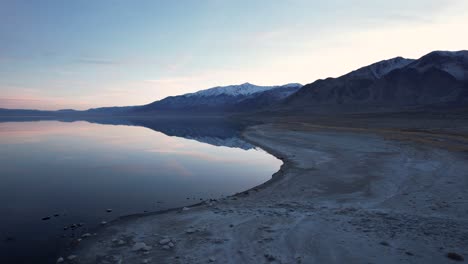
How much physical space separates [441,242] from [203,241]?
640cm

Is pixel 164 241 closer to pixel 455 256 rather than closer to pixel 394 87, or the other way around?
pixel 455 256

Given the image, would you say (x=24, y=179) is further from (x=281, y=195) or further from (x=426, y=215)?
(x=426, y=215)

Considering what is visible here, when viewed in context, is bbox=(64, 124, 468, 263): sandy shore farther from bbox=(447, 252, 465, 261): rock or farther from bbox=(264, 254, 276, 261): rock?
bbox=(447, 252, 465, 261): rock

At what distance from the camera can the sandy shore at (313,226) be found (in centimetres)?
842

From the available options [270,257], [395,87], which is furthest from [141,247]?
[395,87]

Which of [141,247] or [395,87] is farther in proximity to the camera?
[395,87]

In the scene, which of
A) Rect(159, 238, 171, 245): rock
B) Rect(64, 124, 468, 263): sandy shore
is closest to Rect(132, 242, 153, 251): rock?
Rect(64, 124, 468, 263): sandy shore

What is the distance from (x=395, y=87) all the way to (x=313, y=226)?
16440 cm

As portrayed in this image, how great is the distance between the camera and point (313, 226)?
10.3 metres

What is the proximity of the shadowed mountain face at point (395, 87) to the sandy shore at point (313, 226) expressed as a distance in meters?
119

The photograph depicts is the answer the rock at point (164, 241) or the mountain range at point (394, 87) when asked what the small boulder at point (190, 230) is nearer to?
the rock at point (164, 241)

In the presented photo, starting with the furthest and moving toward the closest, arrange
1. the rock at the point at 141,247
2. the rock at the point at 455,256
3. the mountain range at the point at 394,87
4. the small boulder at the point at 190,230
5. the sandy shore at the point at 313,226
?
the mountain range at the point at 394,87
the small boulder at the point at 190,230
the rock at the point at 141,247
the sandy shore at the point at 313,226
the rock at the point at 455,256

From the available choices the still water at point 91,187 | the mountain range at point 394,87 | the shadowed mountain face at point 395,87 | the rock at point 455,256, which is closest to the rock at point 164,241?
the still water at point 91,187

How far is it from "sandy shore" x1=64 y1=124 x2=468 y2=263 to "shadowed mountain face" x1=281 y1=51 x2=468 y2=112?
390 ft
